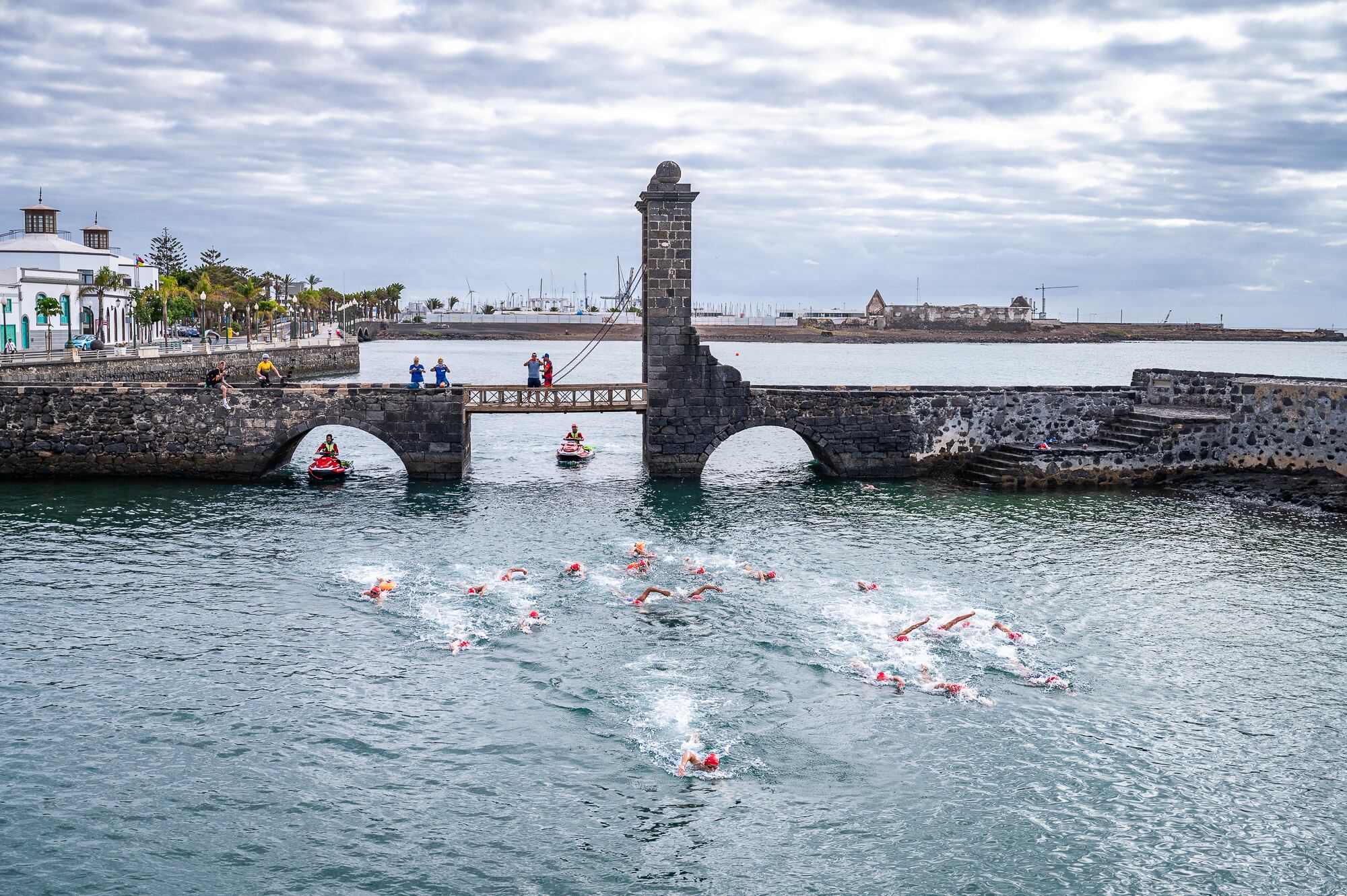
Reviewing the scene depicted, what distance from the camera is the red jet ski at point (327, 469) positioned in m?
38.3

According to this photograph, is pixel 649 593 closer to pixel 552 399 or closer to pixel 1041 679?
pixel 1041 679

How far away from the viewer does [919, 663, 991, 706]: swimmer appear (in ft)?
61.7

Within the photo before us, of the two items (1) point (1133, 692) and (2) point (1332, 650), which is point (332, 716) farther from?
(2) point (1332, 650)

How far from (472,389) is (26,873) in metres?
25.0

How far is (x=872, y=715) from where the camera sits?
18.1 m

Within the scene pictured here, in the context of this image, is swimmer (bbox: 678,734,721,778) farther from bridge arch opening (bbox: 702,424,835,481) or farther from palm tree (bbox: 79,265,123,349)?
palm tree (bbox: 79,265,123,349)

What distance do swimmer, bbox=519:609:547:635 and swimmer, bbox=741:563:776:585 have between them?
18.7 ft

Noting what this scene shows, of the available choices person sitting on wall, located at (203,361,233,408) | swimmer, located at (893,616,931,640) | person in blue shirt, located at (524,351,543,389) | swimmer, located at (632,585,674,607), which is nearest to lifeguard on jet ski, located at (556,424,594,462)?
person in blue shirt, located at (524,351,543,389)

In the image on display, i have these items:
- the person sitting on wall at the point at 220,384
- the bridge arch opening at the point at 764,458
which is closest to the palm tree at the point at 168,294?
the person sitting on wall at the point at 220,384

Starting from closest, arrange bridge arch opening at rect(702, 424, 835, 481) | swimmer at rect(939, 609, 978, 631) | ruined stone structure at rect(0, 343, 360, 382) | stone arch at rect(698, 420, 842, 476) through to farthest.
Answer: swimmer at rect(939, 609, 978, 631) → stone arch at rect(698, 420, 842, 476) → bridge arch opening at rect(702, 424, 835, 481) → ruined stone structure at rect(0, 343, 360, 382)

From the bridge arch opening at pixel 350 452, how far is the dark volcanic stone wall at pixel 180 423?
20 cm

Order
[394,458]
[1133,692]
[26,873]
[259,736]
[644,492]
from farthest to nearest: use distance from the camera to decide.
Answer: [394,458], [644,492], [1133,692], [259,736], [26,873]

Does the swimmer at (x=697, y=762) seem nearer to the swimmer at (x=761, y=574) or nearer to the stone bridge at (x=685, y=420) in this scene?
the swimmer at (x=761, y=574)

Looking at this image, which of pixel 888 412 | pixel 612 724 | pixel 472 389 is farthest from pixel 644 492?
pixel 612 724
